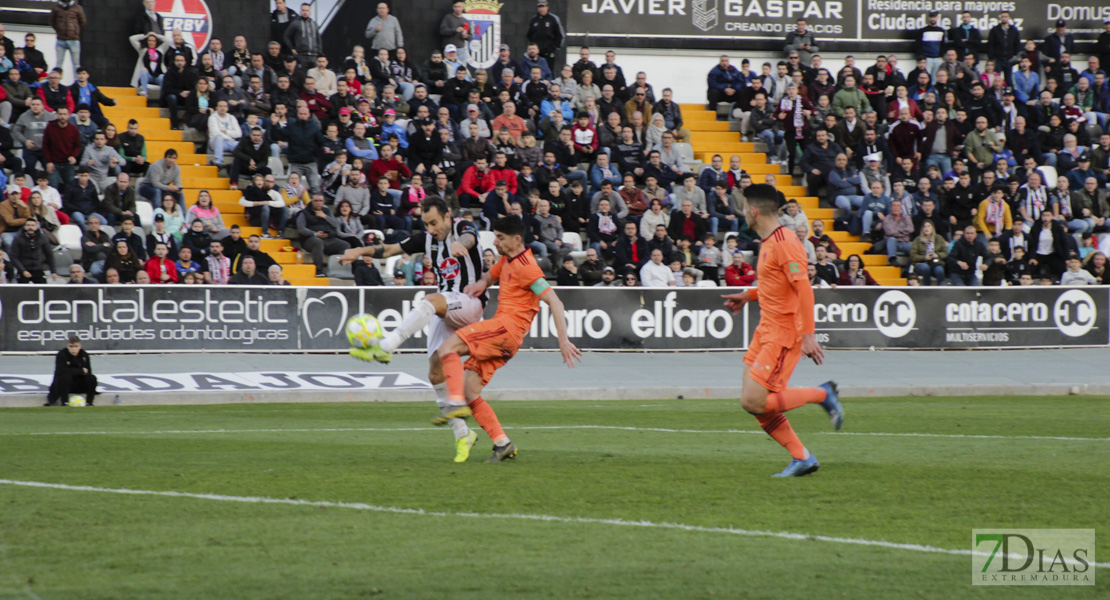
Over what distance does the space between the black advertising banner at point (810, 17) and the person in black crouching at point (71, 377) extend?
56.5 ft

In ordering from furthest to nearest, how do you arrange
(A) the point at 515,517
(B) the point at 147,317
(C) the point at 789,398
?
(B) the point at 147,317, (C) the point at 789,398, (A) the point at 515,517

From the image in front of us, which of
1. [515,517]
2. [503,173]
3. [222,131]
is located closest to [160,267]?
[222,131]

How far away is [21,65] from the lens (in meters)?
22.9

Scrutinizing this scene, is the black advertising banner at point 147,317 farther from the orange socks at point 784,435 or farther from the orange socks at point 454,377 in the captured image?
the orange socks at point 784,435

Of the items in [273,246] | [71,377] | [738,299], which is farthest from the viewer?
[273,246]

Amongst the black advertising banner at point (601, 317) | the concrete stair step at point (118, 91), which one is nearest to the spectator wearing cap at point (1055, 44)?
the black advertising banner at point (601, 317)

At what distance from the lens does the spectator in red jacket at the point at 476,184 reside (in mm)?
24094

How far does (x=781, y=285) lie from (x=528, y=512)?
243 cm

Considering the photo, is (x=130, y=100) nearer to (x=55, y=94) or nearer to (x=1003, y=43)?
(x=55, y=94)

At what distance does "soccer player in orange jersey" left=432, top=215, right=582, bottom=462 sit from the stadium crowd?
12.2 m

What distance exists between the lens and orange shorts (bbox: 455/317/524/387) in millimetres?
9102

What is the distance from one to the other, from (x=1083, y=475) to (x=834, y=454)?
6.41 ft

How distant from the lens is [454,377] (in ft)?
29.6

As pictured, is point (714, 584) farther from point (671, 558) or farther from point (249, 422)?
point (249, 422)
